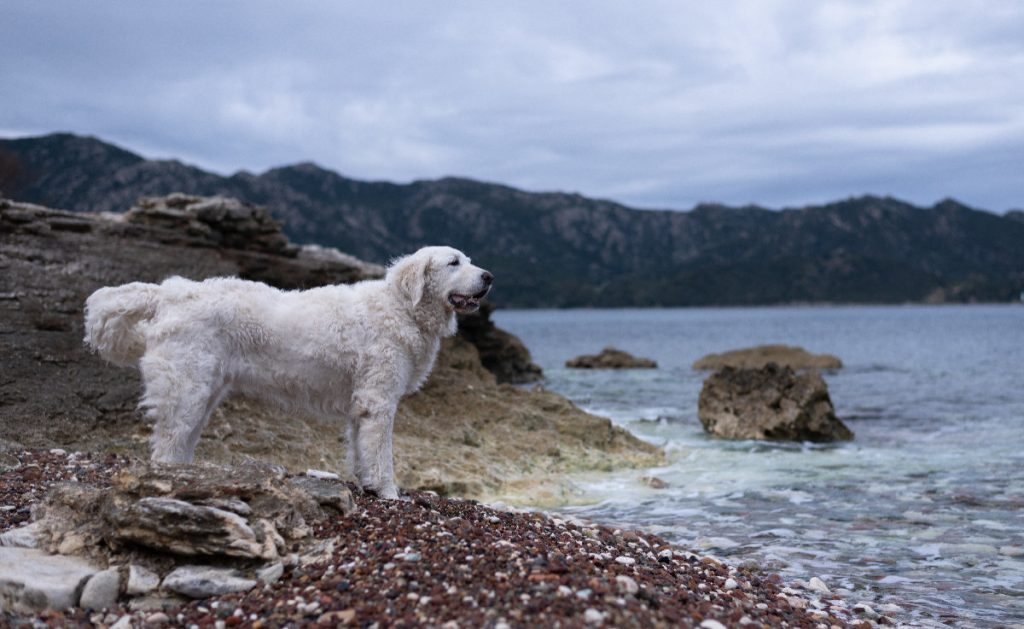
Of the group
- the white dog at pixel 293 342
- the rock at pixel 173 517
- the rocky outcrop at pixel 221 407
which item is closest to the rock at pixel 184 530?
the rock at pixel 173 517

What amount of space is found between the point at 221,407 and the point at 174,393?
509cm

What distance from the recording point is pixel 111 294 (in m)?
7.94

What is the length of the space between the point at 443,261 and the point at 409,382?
1.30 m

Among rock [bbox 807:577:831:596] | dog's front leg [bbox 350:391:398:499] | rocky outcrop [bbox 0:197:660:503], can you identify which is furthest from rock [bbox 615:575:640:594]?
rocky outcrop [bbox 0:197:660:503]

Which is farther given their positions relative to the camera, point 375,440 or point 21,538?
point 375,440

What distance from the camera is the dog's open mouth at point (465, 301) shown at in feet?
28.4

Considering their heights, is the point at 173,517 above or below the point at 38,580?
above

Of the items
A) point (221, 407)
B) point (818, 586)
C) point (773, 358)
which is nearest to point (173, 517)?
point (818, 586)

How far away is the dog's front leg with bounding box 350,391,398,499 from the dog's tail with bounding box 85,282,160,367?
210 cm

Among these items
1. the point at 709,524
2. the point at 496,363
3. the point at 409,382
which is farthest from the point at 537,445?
the point at 496,363

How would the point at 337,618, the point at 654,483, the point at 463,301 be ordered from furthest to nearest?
the point at 654,483 → the point at 463,301 → the point at 337,618

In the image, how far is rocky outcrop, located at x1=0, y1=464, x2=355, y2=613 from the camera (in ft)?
18.9

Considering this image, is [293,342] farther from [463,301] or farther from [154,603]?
[154,603]

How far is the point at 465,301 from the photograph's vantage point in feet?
28.4
